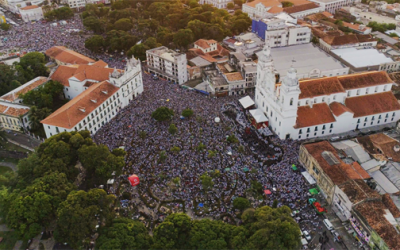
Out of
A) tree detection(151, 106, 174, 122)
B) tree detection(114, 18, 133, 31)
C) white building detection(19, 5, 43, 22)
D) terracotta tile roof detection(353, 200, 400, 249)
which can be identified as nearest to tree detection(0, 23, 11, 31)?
white building detection(19, 5, 43, 22)

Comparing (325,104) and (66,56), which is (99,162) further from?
(66,56)

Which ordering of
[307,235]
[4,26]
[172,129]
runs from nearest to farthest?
[307,235]
[172,129]
[4,26]

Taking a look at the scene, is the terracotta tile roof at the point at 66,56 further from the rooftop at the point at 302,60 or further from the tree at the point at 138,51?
the rooftop at the point at 302,60

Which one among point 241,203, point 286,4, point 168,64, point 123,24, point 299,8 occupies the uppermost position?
point 123,24

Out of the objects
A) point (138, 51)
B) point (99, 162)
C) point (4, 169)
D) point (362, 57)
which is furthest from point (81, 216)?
point (362, 57)

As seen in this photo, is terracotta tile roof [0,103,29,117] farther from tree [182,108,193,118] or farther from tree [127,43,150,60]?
tree [127,43,150,60]

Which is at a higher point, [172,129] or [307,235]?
[172,129]
